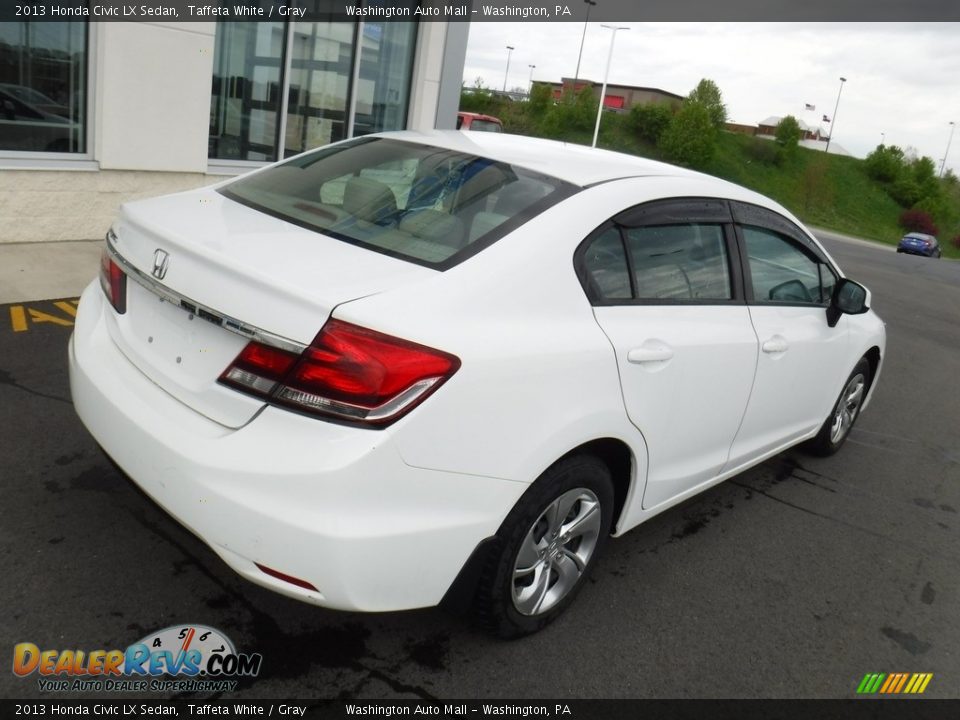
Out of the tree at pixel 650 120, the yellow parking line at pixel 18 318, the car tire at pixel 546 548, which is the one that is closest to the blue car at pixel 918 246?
the tree at pixel 650 120

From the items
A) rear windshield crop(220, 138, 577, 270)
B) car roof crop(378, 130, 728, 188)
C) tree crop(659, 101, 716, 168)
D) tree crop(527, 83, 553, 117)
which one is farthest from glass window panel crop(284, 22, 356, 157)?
tree crop(527, 83, 553, 117)

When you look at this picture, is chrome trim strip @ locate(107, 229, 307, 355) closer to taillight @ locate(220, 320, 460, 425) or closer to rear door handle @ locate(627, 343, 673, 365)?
taillight @ locate(220, 320, 460, 425)

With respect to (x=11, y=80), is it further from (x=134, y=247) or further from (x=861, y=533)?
(x=861, y=533)

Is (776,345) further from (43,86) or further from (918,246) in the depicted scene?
(918,246)

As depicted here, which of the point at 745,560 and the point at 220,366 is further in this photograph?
the point at 745,560

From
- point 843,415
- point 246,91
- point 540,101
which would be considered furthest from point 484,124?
point 540,101

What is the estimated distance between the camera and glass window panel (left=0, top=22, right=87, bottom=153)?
7.41 metres

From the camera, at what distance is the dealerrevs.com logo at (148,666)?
2.45 m

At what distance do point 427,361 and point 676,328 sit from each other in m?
1.20

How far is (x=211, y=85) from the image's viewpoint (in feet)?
28.6

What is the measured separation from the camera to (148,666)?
255cm

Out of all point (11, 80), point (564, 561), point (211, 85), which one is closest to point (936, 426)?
point (564, 561)

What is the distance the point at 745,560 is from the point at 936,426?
11.7 ft

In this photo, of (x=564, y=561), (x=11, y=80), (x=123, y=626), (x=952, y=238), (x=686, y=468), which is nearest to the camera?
(x=123, y=626)
